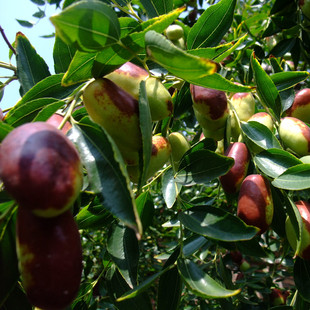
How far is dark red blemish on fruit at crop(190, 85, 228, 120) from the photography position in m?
0.86

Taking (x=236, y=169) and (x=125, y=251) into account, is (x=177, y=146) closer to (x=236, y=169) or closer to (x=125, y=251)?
(x=236, y=169)

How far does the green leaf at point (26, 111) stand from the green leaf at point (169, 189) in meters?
0.41

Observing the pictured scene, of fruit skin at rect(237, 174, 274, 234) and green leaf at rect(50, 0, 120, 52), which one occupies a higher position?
green leaf at rect(50, 0, 120, 52)

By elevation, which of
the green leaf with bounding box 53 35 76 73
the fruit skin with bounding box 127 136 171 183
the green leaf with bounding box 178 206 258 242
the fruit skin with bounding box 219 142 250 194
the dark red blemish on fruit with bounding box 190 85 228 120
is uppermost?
the green leaf with bounding box 53 35 76 73

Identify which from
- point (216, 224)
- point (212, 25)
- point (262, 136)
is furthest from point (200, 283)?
point (212, 25)

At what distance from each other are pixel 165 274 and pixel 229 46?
568 millimetres

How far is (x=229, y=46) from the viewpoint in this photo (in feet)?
2.82

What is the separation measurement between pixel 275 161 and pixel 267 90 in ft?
0.71

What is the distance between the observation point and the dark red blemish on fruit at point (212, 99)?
86cm

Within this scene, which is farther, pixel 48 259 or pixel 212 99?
pixel 212 99

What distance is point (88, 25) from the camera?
57 centimetres

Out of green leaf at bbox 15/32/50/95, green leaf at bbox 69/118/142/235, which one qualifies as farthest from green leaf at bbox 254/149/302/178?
green leaf at bbox 15/32/50/95

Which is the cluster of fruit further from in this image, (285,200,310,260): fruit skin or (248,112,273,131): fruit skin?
(248,112,273,131): fruit skin

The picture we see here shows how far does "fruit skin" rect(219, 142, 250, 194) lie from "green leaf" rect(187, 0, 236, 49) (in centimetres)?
31
